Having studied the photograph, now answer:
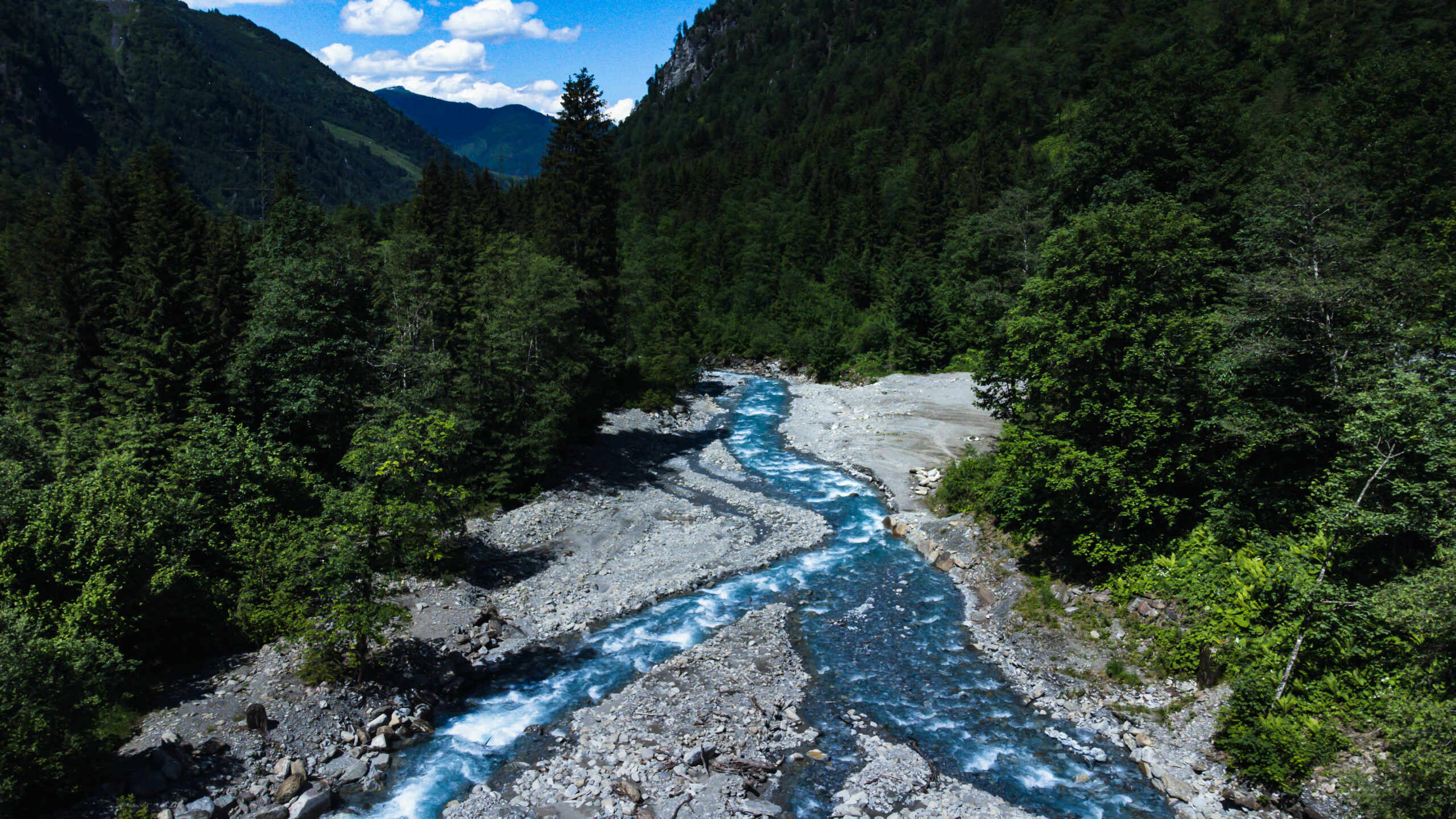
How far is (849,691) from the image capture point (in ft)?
59.2

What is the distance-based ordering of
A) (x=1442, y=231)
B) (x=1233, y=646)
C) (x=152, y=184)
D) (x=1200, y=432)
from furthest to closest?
(x=152, y=184) < (x=1442, y=231) < (x=1200, y=432) < (x=1233, y=646)

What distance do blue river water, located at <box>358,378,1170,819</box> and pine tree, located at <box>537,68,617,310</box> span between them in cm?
2132

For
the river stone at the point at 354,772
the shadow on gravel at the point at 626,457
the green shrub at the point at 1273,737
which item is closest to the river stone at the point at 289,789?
the river stone at the point at 354,772

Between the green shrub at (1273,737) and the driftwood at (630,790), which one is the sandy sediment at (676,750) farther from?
the green shrub at (1273,737)

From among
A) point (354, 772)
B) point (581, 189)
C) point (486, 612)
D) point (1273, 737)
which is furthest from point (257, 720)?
point (581, 189)

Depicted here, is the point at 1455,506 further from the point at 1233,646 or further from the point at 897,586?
the point at 897,586

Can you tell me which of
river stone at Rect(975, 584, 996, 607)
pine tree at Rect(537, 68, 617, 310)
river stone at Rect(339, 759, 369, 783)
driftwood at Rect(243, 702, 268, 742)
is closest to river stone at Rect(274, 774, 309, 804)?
river stone at Rect(339, 759, 369, 783)

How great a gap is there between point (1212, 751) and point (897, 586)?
10844 mm

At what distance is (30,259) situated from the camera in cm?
3350

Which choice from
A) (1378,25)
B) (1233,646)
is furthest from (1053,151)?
(1233,646)

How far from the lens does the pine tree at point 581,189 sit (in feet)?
127

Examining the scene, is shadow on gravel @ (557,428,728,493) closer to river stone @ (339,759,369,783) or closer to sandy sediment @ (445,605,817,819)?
sandy sediment @ (445,605,817,819)

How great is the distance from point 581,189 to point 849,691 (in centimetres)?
3171

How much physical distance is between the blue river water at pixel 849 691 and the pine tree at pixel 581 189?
21322mm
